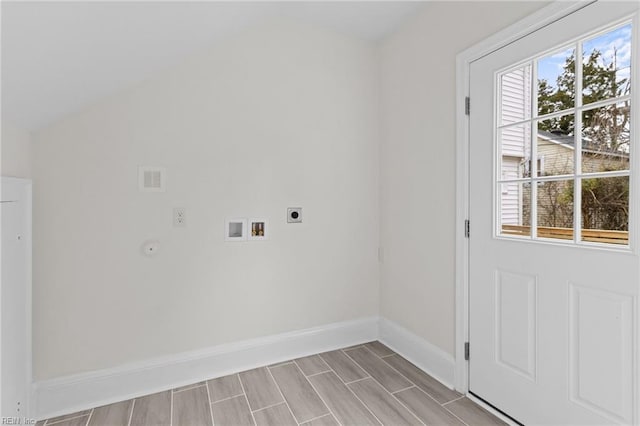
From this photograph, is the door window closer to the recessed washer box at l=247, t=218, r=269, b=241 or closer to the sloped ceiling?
the sloped ceiling

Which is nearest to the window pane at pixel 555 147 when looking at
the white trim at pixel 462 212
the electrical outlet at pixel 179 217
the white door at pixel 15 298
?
the white trim at pixel 462 212

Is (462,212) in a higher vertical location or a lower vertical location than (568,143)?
lower

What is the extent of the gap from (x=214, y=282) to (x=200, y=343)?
399 mm

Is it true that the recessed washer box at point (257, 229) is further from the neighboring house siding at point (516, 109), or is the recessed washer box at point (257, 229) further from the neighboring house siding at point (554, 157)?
the neighboring house siding at point (554, 157)

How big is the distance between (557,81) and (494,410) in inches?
67.2

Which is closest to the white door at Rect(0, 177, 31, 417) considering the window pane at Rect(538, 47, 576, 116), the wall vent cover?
the wall vent cover

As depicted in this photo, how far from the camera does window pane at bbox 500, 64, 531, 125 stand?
5.29 ft

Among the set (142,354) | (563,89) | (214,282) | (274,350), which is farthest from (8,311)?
(563,89)

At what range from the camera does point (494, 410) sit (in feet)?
5.69

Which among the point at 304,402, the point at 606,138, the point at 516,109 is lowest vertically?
the point at 304,402

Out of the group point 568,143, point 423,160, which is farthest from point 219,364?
point 568,143

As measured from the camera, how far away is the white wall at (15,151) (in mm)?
1438

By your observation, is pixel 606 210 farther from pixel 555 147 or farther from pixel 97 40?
pixel 97 40

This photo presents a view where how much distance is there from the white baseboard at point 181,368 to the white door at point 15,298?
0.16m
